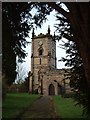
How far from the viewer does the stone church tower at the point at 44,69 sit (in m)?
79.8

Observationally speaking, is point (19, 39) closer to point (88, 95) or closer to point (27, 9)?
point (27, 9)

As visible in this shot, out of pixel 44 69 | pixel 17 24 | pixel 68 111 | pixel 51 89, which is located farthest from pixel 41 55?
pixel 17 24

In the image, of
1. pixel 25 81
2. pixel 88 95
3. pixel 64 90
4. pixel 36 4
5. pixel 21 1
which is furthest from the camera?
pixel 25 81

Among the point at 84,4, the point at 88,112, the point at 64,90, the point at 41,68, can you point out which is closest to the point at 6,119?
the point at 88,112

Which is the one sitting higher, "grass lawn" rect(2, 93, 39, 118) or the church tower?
the church tower

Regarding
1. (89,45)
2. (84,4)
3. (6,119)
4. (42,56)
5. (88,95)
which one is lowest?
(6,119)

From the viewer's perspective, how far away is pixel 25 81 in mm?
85375

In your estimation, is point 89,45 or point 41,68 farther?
point 41,68

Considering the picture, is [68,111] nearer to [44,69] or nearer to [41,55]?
[44,69]

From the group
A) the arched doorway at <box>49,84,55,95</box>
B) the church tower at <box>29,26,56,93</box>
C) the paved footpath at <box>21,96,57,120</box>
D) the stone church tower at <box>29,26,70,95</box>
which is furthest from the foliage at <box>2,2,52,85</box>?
the church tower at <box>29,26,56,93</box>

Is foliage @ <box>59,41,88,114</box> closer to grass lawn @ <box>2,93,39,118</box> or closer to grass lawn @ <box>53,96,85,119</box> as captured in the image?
grass lawn @ <box>53,96,85,119</box>

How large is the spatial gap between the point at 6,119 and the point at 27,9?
575cm

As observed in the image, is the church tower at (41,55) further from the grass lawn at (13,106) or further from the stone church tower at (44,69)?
the grass lawn at (13,106)

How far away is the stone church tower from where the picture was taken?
7985 cm
